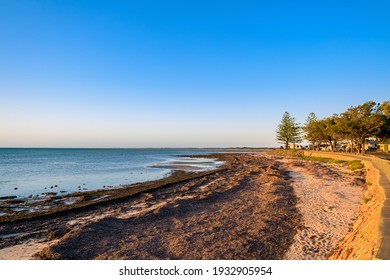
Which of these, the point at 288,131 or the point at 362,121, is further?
the point at 288,131

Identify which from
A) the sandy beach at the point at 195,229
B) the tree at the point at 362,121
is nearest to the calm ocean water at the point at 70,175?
the sandy beach at the point at 195,229

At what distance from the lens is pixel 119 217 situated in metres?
12.3

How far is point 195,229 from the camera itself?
10117 mm

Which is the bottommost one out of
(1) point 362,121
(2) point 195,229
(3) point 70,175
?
(3) point 70,175

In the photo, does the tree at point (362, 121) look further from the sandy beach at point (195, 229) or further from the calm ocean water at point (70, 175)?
the sandy beach at point (195, 229)

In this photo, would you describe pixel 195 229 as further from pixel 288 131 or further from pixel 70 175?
pixel 288 131

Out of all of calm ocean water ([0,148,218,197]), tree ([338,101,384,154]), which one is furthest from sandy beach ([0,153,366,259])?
tree ([338,101,384,154])

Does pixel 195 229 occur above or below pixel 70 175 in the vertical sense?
above

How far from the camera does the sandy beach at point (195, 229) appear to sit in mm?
8023

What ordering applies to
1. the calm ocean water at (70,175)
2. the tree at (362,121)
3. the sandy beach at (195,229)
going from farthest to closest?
the tree at (362,121)
the calm ocean water at (70,175)
the sandy beach at (195,229)

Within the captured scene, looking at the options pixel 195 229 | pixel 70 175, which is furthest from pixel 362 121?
pixel 70 175
